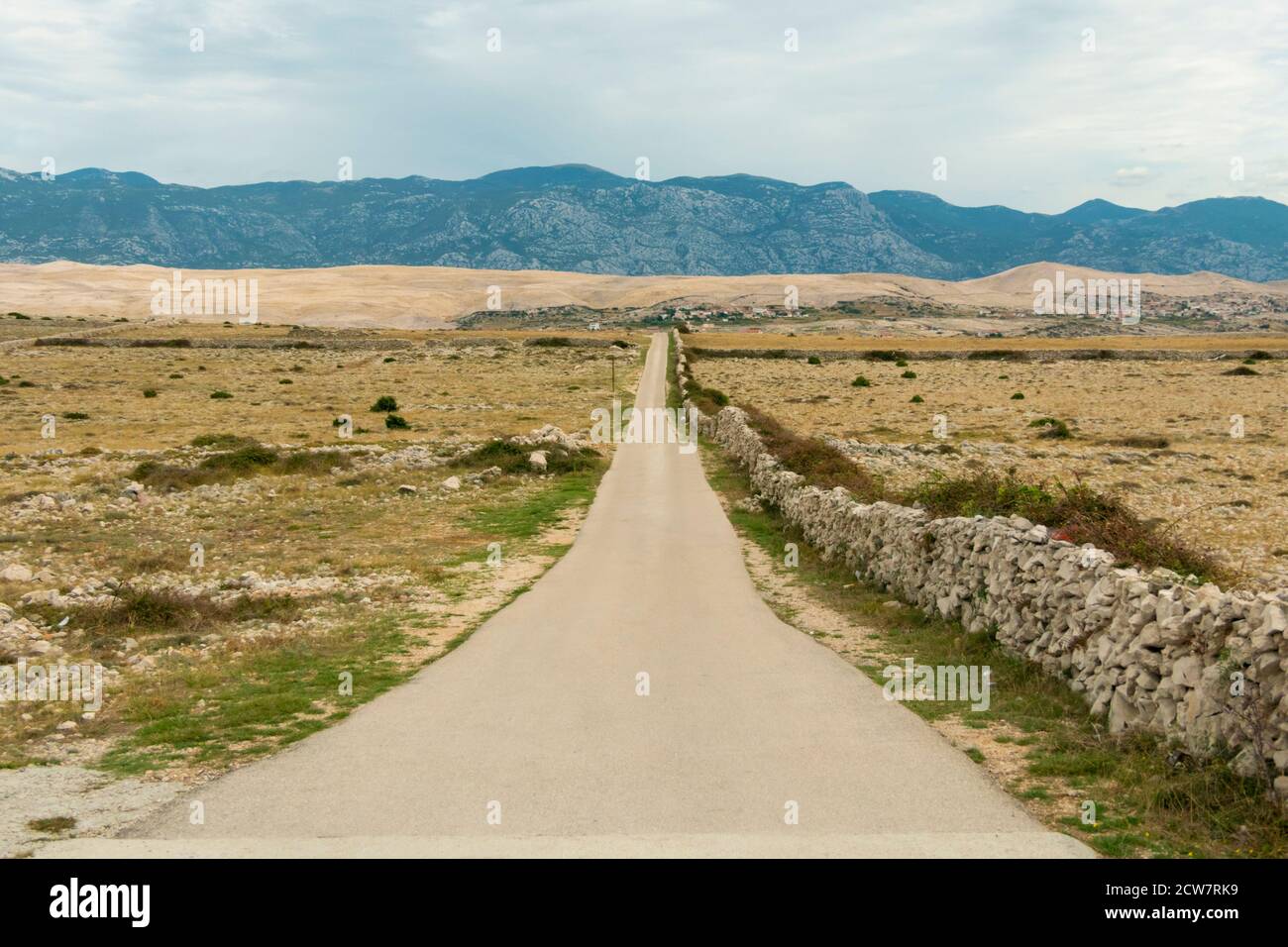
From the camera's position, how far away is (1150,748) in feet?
28.6

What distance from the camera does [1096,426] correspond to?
4438cm

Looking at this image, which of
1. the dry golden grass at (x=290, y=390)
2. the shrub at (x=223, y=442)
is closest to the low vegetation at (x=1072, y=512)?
the shrub at (x=223, y=442)

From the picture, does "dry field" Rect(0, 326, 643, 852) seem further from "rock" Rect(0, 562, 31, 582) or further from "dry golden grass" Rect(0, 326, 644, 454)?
"dry golden grass" Rect(0, 326, 644, 454)

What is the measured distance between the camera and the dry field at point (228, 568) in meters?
10.0

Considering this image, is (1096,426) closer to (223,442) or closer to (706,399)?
(706,399)

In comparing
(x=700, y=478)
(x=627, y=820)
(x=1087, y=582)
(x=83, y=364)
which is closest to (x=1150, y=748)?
(x=1087, y=582)

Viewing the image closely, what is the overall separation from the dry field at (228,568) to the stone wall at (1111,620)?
7.06 m

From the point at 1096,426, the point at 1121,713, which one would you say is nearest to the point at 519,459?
the point at 1121,713

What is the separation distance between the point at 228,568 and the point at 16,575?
3.41 meters

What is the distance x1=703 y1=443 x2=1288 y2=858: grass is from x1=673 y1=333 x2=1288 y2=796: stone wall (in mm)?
197

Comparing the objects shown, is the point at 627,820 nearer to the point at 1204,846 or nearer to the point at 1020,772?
the point at 1020,772

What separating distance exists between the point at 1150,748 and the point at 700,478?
24.9 m

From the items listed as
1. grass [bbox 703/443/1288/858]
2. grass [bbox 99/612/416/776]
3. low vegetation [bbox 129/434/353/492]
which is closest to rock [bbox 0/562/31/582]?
grass [bbox 99/612/416/776]

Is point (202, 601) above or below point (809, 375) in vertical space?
below
